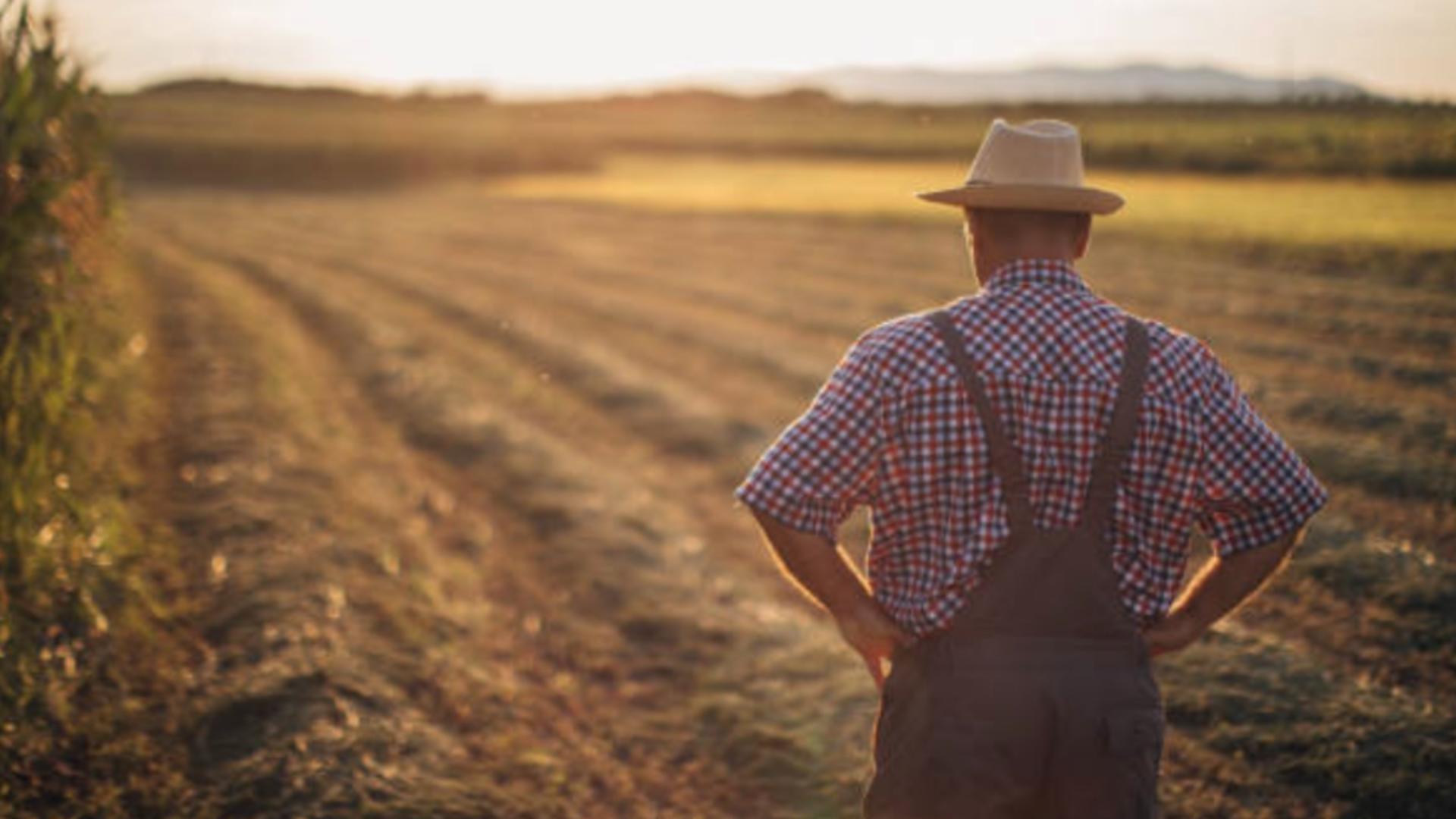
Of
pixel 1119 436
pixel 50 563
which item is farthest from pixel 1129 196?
pixel 1119 436

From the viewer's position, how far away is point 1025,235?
3008 mm

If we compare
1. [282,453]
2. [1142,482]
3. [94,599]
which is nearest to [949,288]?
[282,453]

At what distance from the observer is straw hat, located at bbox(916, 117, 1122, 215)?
298cm

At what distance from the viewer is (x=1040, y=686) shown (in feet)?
9.31

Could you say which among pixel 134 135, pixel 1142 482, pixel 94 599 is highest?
pixel 134 135

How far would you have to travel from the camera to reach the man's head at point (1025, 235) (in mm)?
3004

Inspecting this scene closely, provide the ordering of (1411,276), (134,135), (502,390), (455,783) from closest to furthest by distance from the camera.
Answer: (455,783) → (502,390) → (1411,276) → (134,135)

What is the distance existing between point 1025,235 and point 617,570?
596 cm

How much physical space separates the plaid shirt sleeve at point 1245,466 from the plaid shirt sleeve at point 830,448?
82 cm

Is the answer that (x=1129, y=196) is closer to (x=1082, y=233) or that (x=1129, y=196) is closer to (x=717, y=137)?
(x=1082, y=233)

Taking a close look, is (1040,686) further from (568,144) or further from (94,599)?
(568,144)

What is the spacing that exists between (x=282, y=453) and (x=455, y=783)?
6136mm

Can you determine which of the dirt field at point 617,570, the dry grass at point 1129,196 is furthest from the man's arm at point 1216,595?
the dry grass at point 1129,196

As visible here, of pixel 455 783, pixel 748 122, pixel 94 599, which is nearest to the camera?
pixel 455 783
